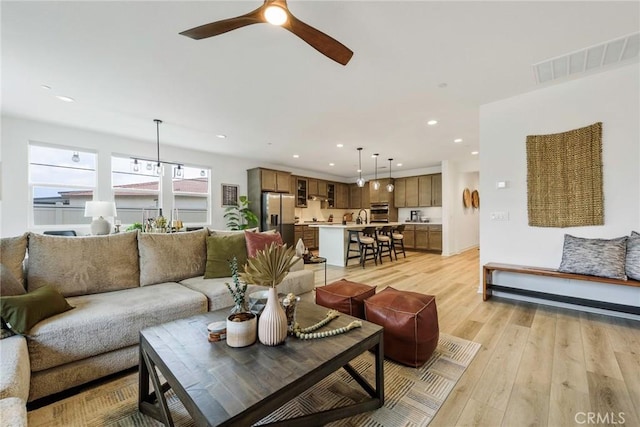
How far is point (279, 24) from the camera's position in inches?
58.1

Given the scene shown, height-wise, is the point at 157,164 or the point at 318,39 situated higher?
the point at 318,39

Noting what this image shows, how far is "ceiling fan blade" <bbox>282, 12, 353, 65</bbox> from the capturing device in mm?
1510

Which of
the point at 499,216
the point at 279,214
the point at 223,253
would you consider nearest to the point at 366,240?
the point at 499,216

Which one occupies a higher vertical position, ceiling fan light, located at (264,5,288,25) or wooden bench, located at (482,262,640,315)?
ceiling fan light, located at (264,5,288,25)

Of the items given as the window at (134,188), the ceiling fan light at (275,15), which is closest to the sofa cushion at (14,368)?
the ceiling fan light at (275,15)

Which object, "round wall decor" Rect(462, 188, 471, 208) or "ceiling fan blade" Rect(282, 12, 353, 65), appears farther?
"round wall decor" Rect(462, 188, 471, 208)

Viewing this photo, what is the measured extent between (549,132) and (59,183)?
7239mm

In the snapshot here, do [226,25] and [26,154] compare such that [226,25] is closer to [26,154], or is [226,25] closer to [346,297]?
[346,297]

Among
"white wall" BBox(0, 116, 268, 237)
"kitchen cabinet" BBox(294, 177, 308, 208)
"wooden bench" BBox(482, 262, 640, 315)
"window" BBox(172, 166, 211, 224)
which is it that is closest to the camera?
"wooden bench" BBox(482, 262, 640, 315)

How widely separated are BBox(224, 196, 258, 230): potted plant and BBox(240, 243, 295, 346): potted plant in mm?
5277

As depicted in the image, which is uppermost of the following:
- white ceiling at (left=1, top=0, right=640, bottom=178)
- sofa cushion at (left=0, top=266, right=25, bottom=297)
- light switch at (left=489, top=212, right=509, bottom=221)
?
white ceiling at (left=1, top=0, right=640, bottom=178)

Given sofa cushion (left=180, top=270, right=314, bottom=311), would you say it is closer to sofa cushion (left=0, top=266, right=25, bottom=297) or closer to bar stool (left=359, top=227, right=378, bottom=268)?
sofa cushion (left=0, top=266, right=25, bottom=297)

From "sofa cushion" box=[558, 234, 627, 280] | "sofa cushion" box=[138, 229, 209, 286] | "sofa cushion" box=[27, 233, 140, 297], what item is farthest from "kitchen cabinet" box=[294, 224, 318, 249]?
"sofa cushion" box=[558, 234, 627, 280]

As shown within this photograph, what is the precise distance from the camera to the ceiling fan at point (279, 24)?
142 centimetres
